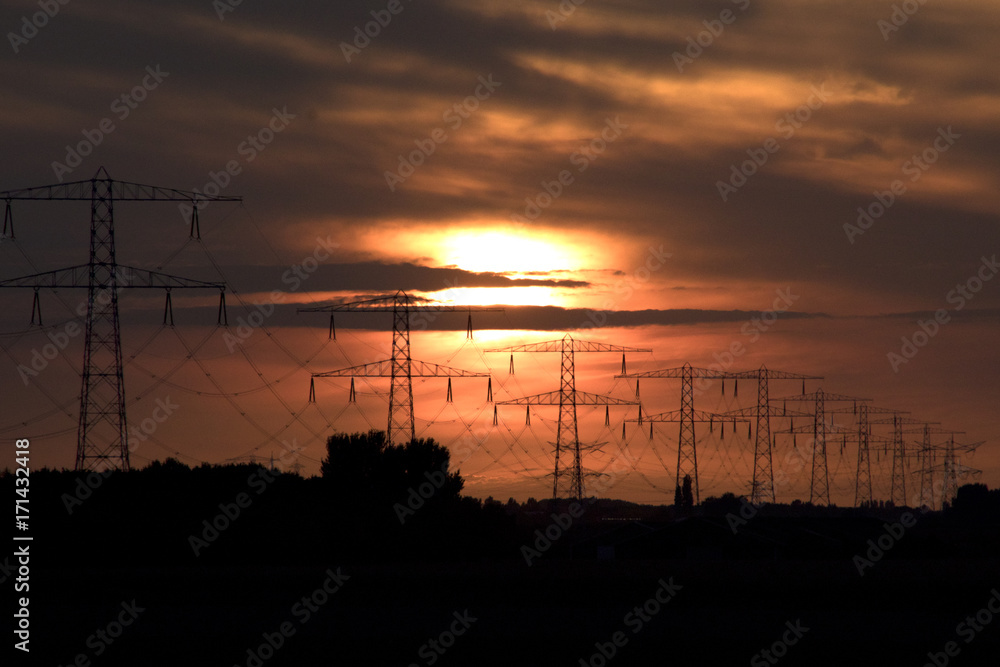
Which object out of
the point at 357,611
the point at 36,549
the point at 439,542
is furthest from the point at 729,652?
the point at 439,542

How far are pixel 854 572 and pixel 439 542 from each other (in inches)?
1681

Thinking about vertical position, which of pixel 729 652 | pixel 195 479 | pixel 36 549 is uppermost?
pixel 195 479

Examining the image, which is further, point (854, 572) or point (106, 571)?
point (854, 572)

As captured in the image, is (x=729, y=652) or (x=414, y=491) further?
(x=414, y=491)

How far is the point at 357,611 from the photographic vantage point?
8162 cm

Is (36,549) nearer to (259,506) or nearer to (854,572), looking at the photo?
(259,506)

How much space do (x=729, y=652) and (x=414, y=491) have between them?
8999cm

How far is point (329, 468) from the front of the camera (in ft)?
539

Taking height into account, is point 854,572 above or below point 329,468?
below

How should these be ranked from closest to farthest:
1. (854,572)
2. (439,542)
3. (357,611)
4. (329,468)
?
(357,611), (854,572), (439,542), (329,468)

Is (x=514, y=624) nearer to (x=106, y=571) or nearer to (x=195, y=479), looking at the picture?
(x=106, y=571)

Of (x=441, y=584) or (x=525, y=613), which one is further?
(x=441, y=584)

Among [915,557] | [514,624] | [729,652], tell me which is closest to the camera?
[729,652]

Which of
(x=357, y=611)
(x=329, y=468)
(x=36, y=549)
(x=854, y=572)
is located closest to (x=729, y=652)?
(x=357, y=611)
